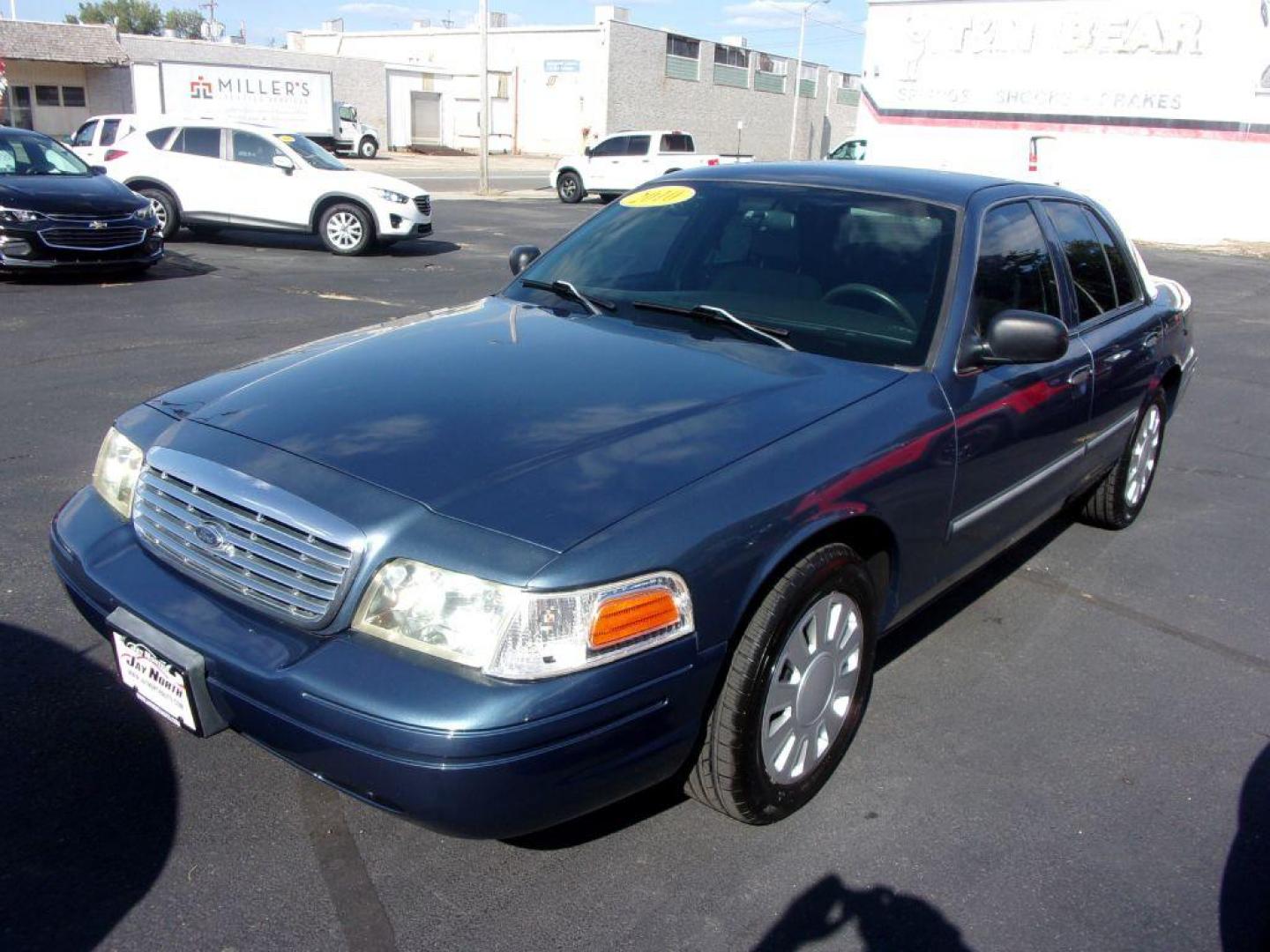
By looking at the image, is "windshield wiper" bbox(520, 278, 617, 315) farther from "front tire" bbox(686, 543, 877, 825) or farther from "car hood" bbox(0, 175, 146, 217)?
"car hood" bbox(0, 175, 146, 217)

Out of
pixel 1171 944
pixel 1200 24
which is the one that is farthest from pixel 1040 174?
pixel 1171 944

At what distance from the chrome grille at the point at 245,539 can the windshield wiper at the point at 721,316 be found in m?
1.66

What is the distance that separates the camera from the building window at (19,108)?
1686 inches

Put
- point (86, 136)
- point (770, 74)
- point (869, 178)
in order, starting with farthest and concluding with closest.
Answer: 1. point (770, 74)
2. point (86, 136)
3. point (869, 178)

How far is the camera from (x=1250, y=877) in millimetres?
2869

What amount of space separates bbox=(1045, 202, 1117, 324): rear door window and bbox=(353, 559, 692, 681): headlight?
289 cm

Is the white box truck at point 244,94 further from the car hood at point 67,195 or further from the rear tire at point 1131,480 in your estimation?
the rear tire at point 1131,480

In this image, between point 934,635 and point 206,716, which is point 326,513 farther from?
point 934,635

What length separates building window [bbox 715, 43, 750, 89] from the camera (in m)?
58.5

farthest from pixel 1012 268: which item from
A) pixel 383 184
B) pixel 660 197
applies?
pixel 383 184

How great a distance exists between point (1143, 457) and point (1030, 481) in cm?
188

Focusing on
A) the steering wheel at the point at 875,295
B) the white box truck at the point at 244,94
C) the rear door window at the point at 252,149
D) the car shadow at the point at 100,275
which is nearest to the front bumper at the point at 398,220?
the rear door window at the point at 252,149

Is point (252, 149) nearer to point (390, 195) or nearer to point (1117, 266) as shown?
point (390, 195)

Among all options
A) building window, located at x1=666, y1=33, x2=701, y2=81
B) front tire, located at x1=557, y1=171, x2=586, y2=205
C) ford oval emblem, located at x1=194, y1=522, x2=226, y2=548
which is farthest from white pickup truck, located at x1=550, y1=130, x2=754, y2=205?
building window, located at x1=666, y1=33, x2=701, y2=81
